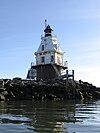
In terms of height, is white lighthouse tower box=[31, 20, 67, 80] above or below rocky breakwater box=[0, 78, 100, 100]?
above

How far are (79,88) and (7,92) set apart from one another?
21397 millimetres

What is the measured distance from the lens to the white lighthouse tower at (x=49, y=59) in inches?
2832

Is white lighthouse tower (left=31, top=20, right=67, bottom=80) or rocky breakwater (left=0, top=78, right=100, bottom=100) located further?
white lighthouse tower (left=31, top=20, right=67, bottom=80)

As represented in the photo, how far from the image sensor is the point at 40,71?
73625 mm

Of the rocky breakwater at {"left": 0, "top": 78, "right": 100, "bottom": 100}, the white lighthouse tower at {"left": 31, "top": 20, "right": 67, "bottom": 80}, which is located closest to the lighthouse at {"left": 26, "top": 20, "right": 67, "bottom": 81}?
the white lighthouse tower at {"left": 31, "top": 20, "right": 67, "bottom": 80}

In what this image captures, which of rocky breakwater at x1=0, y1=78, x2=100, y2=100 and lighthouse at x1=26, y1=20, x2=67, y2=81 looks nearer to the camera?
rocky breakwater at x1=0, y1=78, x2=100, y2=100

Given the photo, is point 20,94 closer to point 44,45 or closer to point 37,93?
point 37,93

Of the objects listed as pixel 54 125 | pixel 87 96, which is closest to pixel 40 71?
pixel 87 96

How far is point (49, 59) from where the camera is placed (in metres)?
73.2

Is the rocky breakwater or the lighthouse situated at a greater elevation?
the lighthouse

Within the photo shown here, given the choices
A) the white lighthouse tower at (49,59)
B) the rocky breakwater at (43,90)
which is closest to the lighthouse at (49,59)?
the white lighthouse tower at (49,59)

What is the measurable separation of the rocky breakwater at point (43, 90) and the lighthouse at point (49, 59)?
796cm

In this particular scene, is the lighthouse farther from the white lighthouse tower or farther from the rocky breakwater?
the rocky breakwater

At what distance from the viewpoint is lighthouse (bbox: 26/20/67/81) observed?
7194 centimetres
